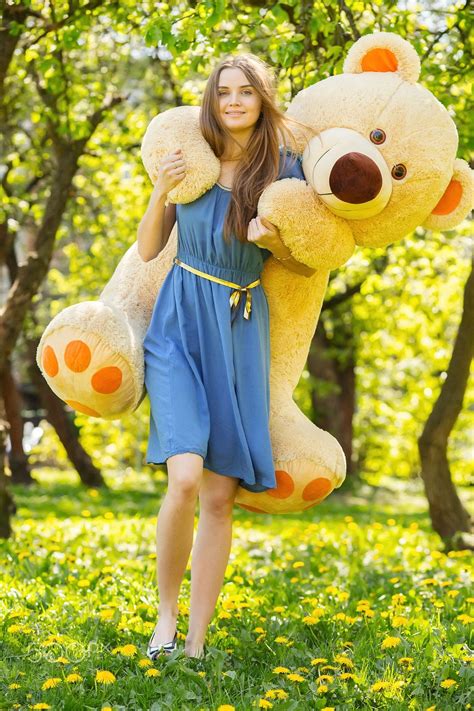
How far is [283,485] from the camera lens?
3.45 m

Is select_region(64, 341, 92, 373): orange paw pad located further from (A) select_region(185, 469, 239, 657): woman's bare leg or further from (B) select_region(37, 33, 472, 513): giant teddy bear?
(A) select_region(185, 469, 239, 657): woman's bare leg

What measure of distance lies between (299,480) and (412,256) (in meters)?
7.21

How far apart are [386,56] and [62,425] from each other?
937cm

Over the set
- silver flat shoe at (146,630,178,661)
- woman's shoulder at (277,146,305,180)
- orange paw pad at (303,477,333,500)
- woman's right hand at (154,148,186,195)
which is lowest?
silver flat shoe at (146,630,178,661)

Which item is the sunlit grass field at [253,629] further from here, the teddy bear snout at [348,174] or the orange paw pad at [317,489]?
the teddy bear snout at [348,174]

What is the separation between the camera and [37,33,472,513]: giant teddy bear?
10.7 ft

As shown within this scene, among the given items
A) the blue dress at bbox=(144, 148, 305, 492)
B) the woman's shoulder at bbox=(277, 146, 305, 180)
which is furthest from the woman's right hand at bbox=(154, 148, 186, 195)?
the woman's shoulder at bbox=(277, 146, 305, 180)

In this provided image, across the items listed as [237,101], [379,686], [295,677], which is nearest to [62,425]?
[237,101]

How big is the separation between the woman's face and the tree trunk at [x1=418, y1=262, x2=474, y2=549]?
329 cm

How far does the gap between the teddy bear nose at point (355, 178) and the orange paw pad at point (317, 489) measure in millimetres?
1045

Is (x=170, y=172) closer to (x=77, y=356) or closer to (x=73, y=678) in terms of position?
(x=77, y=356)

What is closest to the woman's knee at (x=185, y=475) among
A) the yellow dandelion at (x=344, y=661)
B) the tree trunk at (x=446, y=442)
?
the yellow dandelion at (x=344, y=661)

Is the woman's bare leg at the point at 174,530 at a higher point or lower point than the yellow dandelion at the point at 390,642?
higher

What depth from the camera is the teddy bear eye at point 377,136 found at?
328 cm
